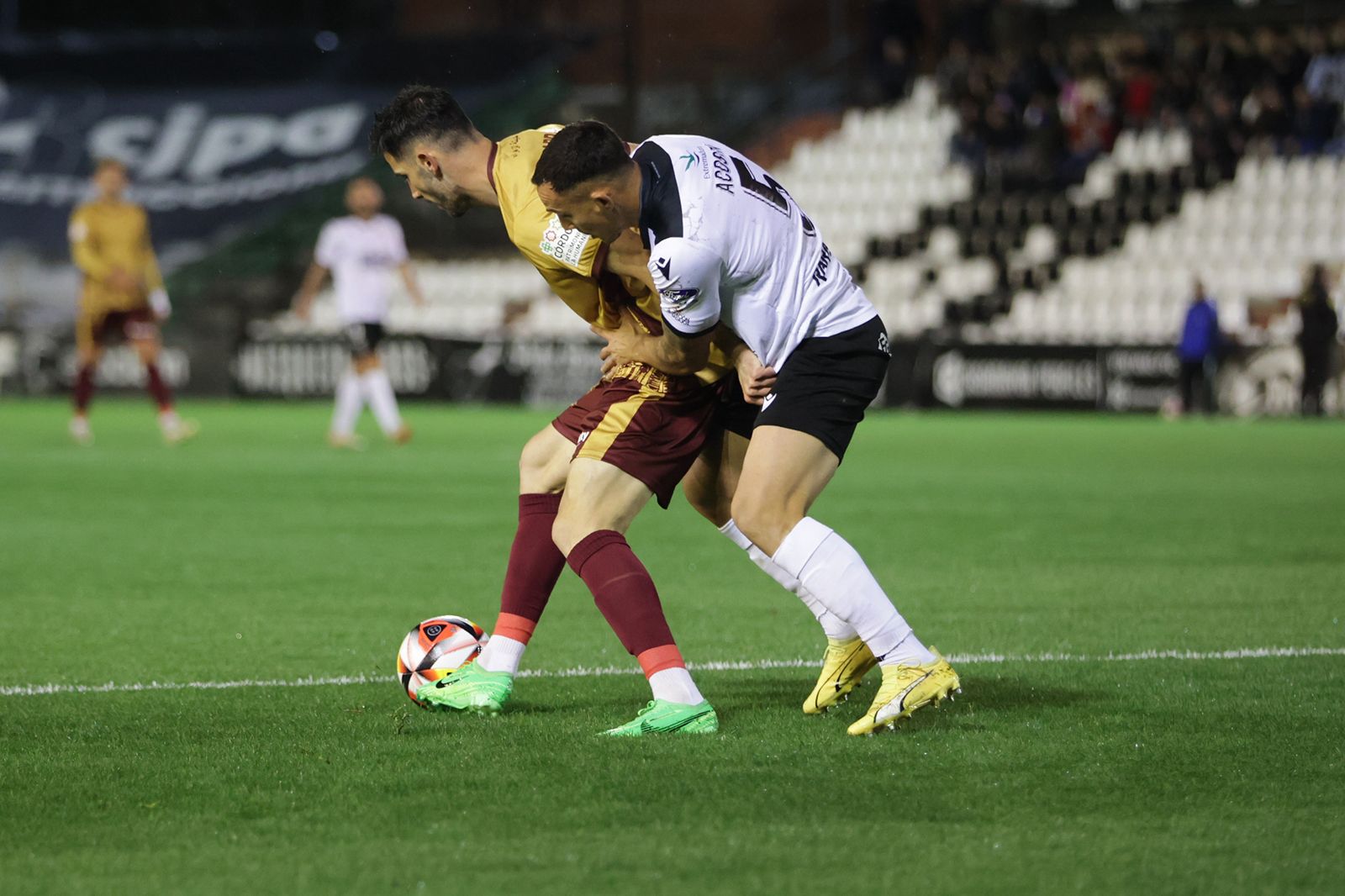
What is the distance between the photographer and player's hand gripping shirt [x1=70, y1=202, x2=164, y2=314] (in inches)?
705

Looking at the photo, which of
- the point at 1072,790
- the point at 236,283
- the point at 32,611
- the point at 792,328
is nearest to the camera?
the point at 1072,790

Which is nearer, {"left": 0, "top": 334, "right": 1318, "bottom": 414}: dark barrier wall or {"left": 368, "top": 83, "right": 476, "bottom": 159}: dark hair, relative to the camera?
{"left": 368, "top": 83, "right": 476, "bottom": 159}: dark hair

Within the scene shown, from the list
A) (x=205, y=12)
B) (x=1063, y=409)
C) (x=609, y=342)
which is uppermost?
(x=205, y=12)

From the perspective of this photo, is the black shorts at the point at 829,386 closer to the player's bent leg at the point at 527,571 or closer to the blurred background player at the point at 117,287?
the player's bent leg at the point at 527,571

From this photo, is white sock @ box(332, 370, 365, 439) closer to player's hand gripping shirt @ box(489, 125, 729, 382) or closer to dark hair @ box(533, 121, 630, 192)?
player's hand gripping shirt @ box(489, 125, 729, 382)

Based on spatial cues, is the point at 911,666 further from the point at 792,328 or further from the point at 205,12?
the point at 205,12

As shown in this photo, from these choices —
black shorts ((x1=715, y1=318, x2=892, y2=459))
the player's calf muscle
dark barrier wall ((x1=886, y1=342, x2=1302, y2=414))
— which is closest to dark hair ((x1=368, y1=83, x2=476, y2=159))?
the player's calf muscle

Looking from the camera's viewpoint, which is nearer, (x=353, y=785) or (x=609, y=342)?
(x=353, y=785)

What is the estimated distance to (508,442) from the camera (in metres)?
18.9

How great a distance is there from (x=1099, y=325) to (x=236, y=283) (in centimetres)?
1493

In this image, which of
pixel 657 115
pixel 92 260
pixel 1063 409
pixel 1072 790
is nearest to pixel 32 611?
pixel 1072 790

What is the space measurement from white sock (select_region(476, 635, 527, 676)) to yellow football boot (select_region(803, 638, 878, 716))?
895 mm

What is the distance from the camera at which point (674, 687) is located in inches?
203

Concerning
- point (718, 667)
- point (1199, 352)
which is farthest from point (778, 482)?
point (1199, 352)
